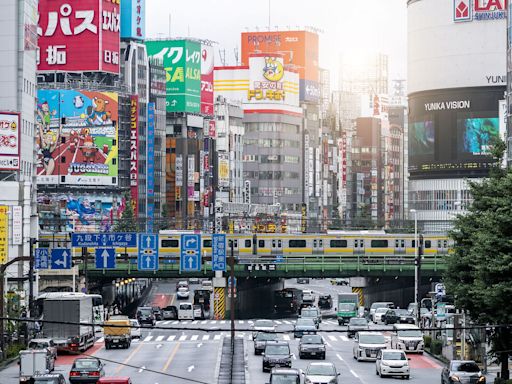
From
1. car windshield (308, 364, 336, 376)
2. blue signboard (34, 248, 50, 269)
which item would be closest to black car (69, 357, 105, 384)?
car windshield (308, 364, 336, 376)

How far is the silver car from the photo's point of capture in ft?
185

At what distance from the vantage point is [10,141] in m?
113

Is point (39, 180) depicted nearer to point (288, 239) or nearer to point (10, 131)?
point (288, 239)

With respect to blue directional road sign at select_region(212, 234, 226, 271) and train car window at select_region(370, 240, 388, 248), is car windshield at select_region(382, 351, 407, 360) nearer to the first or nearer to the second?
blue directional road sign at select_region(212, 234, 226, 271)

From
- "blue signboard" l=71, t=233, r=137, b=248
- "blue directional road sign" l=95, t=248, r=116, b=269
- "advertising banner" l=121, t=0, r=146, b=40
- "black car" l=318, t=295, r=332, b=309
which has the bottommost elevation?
"black car" l=318, t=295, r=332, b=309

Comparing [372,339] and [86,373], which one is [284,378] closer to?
[86,373]

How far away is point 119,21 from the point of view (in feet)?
611

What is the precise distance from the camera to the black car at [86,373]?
59.6 m

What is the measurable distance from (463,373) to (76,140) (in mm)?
126981

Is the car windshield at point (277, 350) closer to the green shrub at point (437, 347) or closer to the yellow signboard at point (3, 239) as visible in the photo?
the green shrub at point (437, 347)

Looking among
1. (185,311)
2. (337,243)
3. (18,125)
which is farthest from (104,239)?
(337,243)

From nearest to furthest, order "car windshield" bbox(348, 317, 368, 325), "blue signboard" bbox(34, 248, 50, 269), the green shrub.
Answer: the green shrub, "car windshield" bbox(348, 317, 368, 325), "blue signboard" bbox(34, 248, 50, 269)

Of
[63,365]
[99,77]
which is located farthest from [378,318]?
[99,77]

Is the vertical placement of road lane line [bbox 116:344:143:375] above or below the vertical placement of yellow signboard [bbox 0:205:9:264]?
below
